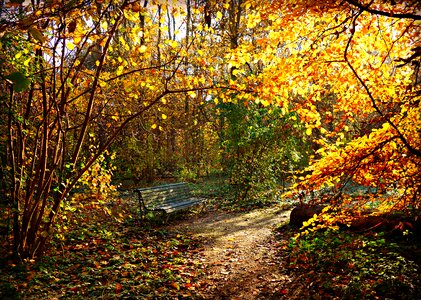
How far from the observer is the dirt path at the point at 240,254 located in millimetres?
4098

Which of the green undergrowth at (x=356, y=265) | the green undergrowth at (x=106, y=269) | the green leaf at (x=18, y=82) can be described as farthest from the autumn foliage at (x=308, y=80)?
the green leaf at (x=18, y=82)

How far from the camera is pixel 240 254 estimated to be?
5492mm

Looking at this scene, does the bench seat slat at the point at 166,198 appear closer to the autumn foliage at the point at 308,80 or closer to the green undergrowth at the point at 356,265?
the autumn foliage at the point at 308,80

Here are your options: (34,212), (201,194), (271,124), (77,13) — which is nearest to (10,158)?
(34,212)

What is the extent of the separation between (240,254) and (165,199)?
3038 millimetres

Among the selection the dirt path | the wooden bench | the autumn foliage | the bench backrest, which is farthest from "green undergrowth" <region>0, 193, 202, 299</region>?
the bench backrest

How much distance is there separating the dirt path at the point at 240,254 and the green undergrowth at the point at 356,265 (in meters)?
0.35

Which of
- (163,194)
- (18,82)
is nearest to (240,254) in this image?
(163,194)

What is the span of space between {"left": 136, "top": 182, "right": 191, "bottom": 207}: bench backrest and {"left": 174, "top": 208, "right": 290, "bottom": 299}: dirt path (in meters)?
0.79

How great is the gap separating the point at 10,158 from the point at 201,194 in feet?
26.4

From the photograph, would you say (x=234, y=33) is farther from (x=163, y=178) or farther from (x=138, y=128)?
(x=163, y=178)

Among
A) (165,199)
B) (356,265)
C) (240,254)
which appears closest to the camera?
(356,265)

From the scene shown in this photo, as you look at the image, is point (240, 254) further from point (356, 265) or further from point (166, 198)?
point (166, 198)

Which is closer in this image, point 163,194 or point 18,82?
point 18,82
